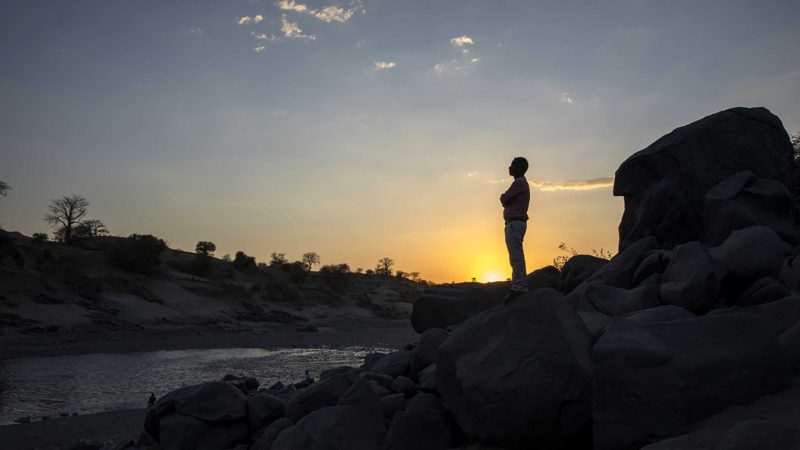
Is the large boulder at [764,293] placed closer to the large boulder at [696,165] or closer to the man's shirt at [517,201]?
the man's shirt at [517,201]

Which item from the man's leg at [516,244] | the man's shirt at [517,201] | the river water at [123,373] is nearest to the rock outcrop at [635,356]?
the man's leg at [516,244]

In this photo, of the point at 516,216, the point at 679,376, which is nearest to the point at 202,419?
the point at 516,216

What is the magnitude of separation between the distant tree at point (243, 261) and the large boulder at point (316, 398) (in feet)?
217

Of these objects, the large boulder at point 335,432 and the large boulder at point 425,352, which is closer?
the large boulder at point 335,432

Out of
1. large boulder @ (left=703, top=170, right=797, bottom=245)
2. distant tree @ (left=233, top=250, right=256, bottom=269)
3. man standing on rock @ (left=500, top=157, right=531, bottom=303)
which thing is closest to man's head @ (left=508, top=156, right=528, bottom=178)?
man standing on rock @ (left=500, top=157, right=531, bottom=303)

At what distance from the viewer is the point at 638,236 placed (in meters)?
12.6

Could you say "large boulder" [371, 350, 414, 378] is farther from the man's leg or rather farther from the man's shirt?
the man's shirt

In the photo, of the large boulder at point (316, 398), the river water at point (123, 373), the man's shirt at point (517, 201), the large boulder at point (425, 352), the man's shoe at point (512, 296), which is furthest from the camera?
the river water at point (123, 373)

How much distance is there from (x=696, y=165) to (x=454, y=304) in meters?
7.52

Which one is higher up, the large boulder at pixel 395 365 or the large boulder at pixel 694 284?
the large boulder at pixel 694 284

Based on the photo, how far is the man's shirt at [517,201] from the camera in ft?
29.1

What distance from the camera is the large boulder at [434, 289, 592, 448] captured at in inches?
261

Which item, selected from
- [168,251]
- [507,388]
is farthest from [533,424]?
[168,251]

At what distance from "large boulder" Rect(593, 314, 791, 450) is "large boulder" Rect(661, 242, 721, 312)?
6.28 ft
